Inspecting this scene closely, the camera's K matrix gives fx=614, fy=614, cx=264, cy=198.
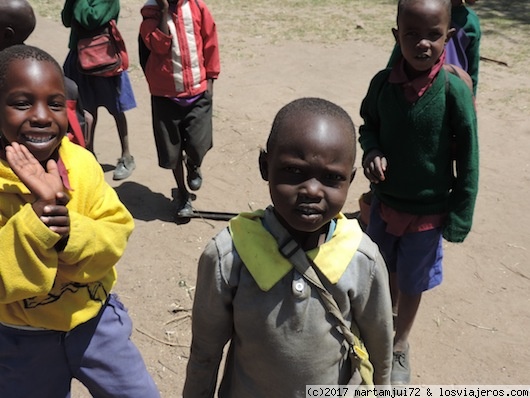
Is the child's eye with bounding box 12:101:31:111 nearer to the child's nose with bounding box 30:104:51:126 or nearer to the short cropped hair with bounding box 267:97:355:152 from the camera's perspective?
the child's nose with bounding box 30:104:51:126

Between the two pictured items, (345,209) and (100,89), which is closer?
(345,209)

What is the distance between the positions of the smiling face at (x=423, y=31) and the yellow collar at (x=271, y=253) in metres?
1.10

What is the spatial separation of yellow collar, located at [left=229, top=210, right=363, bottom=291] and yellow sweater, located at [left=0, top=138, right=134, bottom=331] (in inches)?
18.7

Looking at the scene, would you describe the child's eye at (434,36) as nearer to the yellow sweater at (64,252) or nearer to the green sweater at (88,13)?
the yellow sweater at (64,252)

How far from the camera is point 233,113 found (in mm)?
6156

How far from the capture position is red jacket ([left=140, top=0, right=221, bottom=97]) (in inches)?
156

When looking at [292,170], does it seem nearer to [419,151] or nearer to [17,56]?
[17,56]

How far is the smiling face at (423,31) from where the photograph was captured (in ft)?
8.04

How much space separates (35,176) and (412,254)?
173cm

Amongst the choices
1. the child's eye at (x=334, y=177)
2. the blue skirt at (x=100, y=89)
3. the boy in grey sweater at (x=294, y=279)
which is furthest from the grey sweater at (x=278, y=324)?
the blue skirt at (x=100, y=89)

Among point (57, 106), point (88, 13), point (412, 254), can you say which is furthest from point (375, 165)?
point (88, 13)

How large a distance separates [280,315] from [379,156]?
122 centimetres

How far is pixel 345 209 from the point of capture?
4547 mm

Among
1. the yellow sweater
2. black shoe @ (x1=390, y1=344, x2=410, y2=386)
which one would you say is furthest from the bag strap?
black shoe @ (x1=390, y1=344, x2=410, y2=386)
